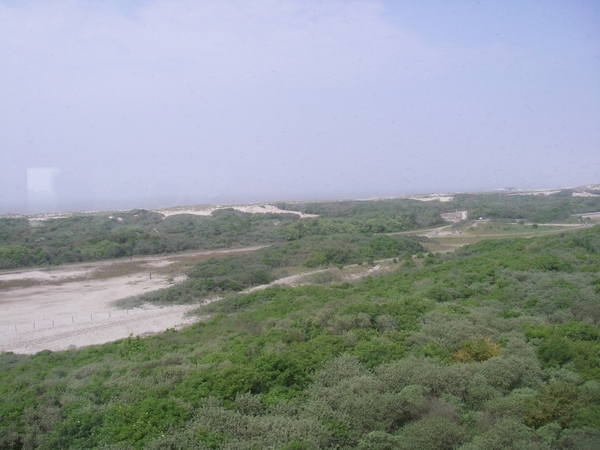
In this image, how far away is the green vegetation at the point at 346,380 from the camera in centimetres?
504

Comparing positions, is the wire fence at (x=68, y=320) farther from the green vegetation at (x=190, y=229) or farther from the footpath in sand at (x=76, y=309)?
the green vegetation at (x=190, y=229)

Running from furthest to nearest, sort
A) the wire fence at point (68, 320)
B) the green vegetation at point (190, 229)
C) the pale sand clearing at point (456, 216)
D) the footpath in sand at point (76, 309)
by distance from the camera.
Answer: the pale sand clearing at point (456, 216)
the green vegetation at point (190, 229)
the wire fence at point (68, 320)
the footpath in sand at point (76, 309)

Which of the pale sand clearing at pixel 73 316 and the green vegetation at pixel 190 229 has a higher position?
the green vegetation at pixel 190 229

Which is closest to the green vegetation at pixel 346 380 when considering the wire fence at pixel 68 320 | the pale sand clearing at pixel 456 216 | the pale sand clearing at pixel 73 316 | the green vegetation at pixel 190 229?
the pale sand clearing at pixel 73 316

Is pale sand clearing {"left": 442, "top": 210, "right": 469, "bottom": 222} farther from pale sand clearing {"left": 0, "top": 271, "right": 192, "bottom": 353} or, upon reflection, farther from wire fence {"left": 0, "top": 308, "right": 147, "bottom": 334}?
wire fence {"left": 0, "top": 308, "right": 147, "bottom": 334}

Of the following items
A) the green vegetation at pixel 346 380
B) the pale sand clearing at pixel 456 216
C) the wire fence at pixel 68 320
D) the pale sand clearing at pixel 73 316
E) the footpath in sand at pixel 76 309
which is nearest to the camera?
the green vegetation at pixel 346 380

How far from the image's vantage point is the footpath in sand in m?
13.2

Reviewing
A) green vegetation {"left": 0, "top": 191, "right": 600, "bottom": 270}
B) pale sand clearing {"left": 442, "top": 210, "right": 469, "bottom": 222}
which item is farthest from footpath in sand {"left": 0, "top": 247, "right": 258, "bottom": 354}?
pale sand clearing {"left": 442, "top": 210, "right": 469, "bottom": 222}

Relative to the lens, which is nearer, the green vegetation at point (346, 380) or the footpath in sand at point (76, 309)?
the green vegetation at point (346, 380)

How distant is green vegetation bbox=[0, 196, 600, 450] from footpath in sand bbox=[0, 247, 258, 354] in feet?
6.90

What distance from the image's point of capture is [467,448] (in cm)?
444

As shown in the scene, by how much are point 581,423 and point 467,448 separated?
63.4 inches

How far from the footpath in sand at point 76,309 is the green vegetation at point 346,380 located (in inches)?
82.7

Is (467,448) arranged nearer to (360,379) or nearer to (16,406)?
(360,379)
